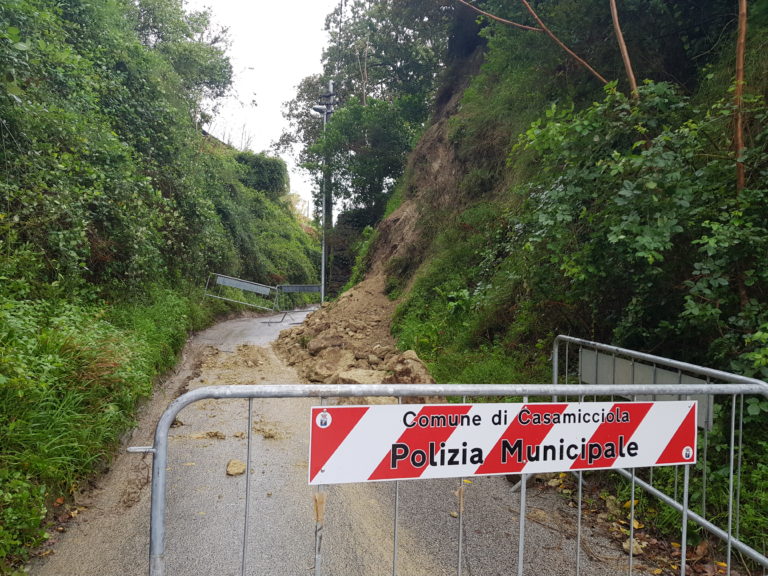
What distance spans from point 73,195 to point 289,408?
16.1ft

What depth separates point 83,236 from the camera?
24.5ft

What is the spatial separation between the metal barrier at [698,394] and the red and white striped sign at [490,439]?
0.16 meters

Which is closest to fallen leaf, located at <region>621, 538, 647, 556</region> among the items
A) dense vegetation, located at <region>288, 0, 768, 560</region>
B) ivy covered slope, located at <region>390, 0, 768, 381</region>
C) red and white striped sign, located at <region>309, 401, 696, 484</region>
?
dense vegetation, located at <region>288, 0, 768, 560</region>

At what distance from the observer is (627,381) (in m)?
3.95

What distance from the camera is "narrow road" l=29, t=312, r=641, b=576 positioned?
3359 millimetres

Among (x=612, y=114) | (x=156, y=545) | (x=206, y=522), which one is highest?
(x=612, y=114)

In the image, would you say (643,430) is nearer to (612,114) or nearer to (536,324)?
(612,114)


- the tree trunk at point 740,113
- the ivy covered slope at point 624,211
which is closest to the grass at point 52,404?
the ivy covered slope at point 624,211

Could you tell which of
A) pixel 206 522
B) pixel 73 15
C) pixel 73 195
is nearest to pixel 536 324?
pixel 206 522

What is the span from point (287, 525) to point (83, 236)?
5.86m

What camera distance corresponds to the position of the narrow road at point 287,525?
A: 336cm

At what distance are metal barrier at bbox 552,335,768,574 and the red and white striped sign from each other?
161 mm

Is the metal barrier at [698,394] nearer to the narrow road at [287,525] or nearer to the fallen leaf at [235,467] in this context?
the narrow road at [287,525]

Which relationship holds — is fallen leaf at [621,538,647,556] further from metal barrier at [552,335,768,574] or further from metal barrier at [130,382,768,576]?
metal barrier at [130,382,768,576]
